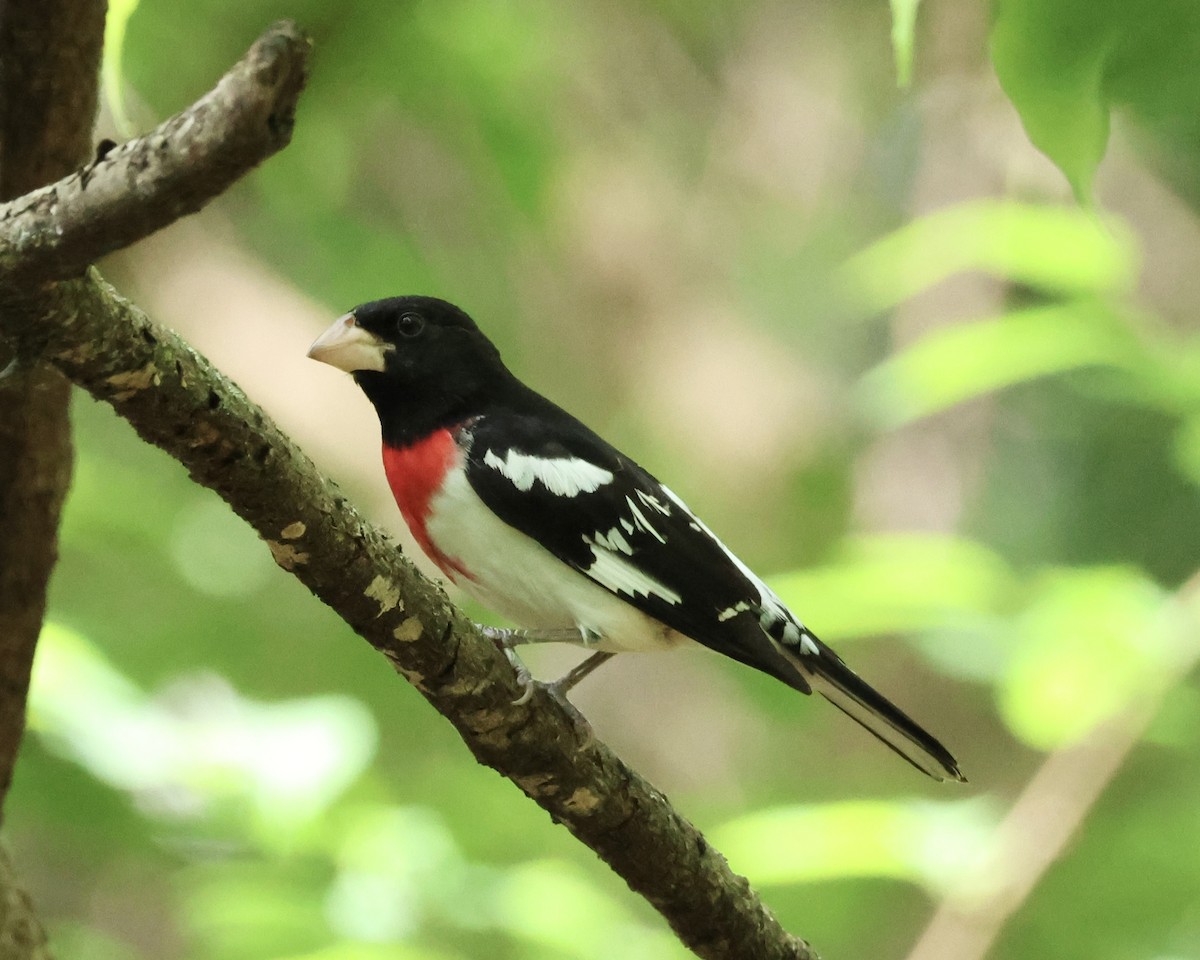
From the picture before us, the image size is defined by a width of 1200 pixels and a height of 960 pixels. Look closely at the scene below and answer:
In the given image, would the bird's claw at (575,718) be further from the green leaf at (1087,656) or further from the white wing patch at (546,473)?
the green leaf at (1087,656)

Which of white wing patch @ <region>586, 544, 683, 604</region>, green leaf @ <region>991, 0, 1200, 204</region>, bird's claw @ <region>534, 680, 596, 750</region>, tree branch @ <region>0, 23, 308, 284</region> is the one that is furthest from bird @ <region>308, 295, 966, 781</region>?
green leaf @ <region>991, 0, 1200, 204</region>

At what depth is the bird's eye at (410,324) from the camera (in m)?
2.12

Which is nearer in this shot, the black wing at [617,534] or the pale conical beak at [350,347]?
the black wing at [617,534]

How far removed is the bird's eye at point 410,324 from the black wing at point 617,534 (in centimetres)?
20

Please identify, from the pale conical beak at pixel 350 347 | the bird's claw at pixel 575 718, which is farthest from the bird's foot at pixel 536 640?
the pale conical beak at pixel 350 347

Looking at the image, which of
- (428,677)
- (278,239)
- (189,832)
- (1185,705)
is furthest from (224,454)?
(278,239)

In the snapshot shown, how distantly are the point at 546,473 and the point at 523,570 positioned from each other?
151mm

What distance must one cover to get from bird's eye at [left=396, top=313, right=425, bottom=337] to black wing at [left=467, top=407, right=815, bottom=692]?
7.9 inches

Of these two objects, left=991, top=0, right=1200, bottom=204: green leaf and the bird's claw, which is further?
the bird's claw

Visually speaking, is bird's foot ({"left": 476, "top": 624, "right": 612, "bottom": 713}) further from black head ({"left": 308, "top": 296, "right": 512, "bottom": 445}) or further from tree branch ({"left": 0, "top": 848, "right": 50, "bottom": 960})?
tree branch ({"left": 0, "top": 848, "right": 50, "bottom": 960})

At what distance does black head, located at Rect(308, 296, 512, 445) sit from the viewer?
209 centimetres

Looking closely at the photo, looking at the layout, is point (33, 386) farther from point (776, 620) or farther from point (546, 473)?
point (776, 620)

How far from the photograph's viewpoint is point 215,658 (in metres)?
2.85

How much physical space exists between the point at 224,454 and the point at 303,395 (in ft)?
8.63
